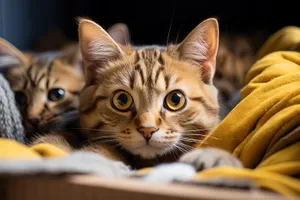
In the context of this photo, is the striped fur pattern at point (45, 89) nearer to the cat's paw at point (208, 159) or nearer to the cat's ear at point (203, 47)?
the cat's ear at point (203, 47)

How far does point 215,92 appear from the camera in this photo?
136 cm

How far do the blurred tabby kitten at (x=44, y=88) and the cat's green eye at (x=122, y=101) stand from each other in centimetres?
24

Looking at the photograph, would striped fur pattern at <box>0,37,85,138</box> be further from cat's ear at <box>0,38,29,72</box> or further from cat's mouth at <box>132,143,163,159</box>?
cat's mouth at <box>132,143,163,159</box>

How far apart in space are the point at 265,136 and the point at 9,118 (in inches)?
29.8

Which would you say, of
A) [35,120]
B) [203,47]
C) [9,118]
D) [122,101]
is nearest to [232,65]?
[203,47]

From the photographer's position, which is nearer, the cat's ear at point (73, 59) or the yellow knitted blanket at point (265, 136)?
the yellow knitted blanket at point (265, 136)

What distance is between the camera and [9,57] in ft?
5.07

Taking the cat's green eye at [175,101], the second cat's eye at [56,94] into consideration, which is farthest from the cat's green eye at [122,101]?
the second cat's eye at [56,94]

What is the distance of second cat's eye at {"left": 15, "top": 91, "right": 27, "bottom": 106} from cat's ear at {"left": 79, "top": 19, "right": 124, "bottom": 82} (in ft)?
0.92

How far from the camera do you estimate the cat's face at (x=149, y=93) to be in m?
1.17

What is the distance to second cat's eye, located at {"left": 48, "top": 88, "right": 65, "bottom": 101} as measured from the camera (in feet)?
4.98

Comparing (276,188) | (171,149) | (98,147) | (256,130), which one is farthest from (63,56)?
(276,188)

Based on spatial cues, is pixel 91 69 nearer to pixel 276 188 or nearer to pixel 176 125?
pixel 176 125

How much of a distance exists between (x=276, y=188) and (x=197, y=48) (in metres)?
0.61
